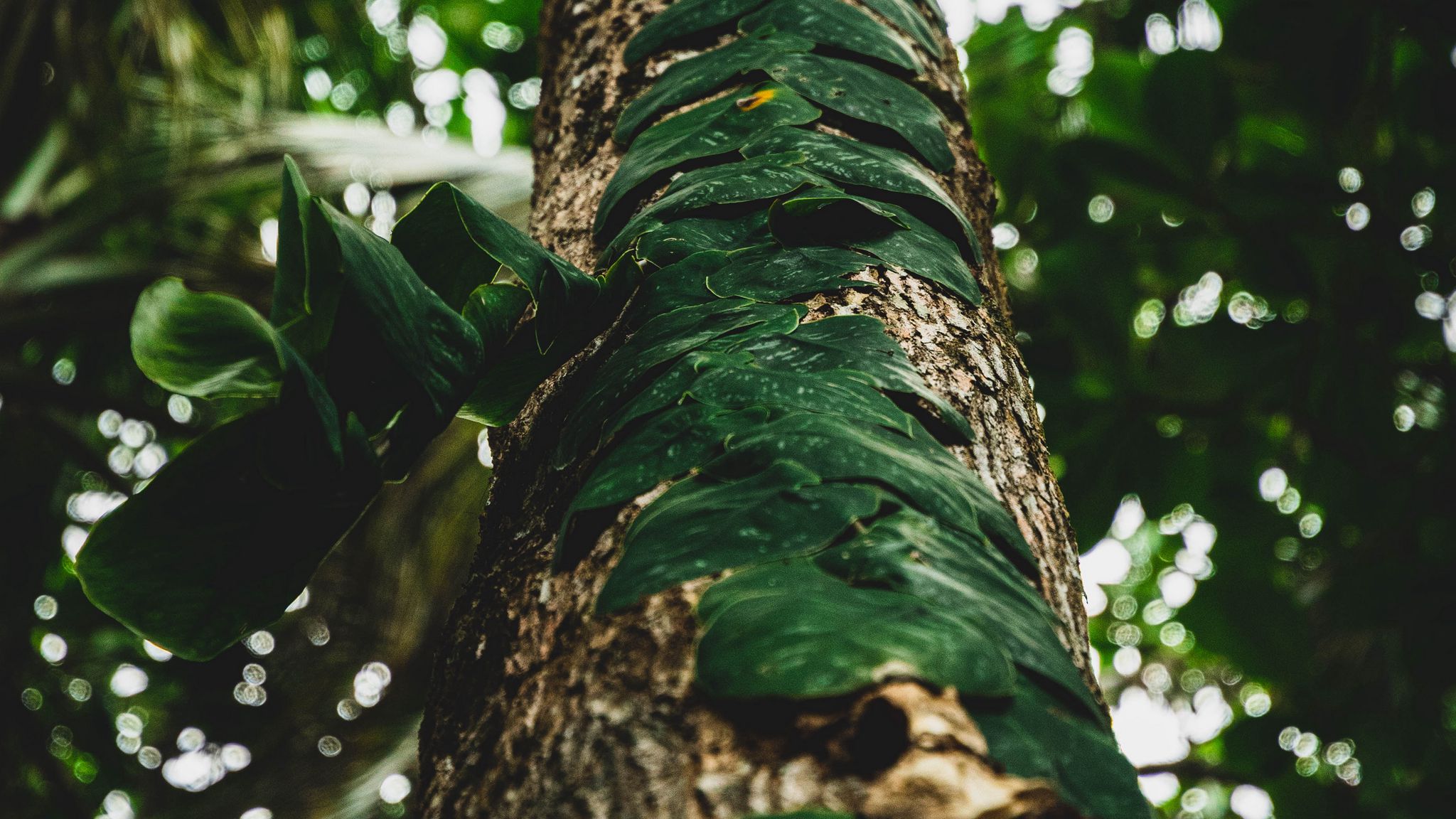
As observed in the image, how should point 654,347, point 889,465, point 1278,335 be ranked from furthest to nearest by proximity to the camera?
point 1278,335
point 654,347
point 889,465

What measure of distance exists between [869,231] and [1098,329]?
1.21 meters

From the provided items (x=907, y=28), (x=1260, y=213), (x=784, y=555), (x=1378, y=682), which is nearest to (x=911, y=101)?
(x=907, y=28)

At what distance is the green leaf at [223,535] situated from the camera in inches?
20.3

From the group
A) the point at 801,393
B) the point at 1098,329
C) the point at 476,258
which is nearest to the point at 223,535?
the point at 476,258

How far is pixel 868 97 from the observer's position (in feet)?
2.60

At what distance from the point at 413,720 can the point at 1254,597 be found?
149 centimetres

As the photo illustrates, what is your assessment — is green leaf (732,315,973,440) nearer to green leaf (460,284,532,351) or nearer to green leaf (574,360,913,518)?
green leaf (574,360,913,518)

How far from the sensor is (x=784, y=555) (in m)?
0.44

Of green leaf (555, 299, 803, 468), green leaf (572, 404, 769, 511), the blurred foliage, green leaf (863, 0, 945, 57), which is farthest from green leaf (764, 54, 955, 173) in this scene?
the blurred foliage

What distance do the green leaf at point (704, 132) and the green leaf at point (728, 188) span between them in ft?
0.12

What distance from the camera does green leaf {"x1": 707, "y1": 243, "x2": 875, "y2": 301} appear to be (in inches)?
24.9

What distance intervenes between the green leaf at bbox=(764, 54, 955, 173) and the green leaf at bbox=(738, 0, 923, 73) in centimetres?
2

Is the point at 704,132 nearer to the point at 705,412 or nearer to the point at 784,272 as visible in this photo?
the point at 784,272

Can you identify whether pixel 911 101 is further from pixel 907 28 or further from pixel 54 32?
pixel 54 32
